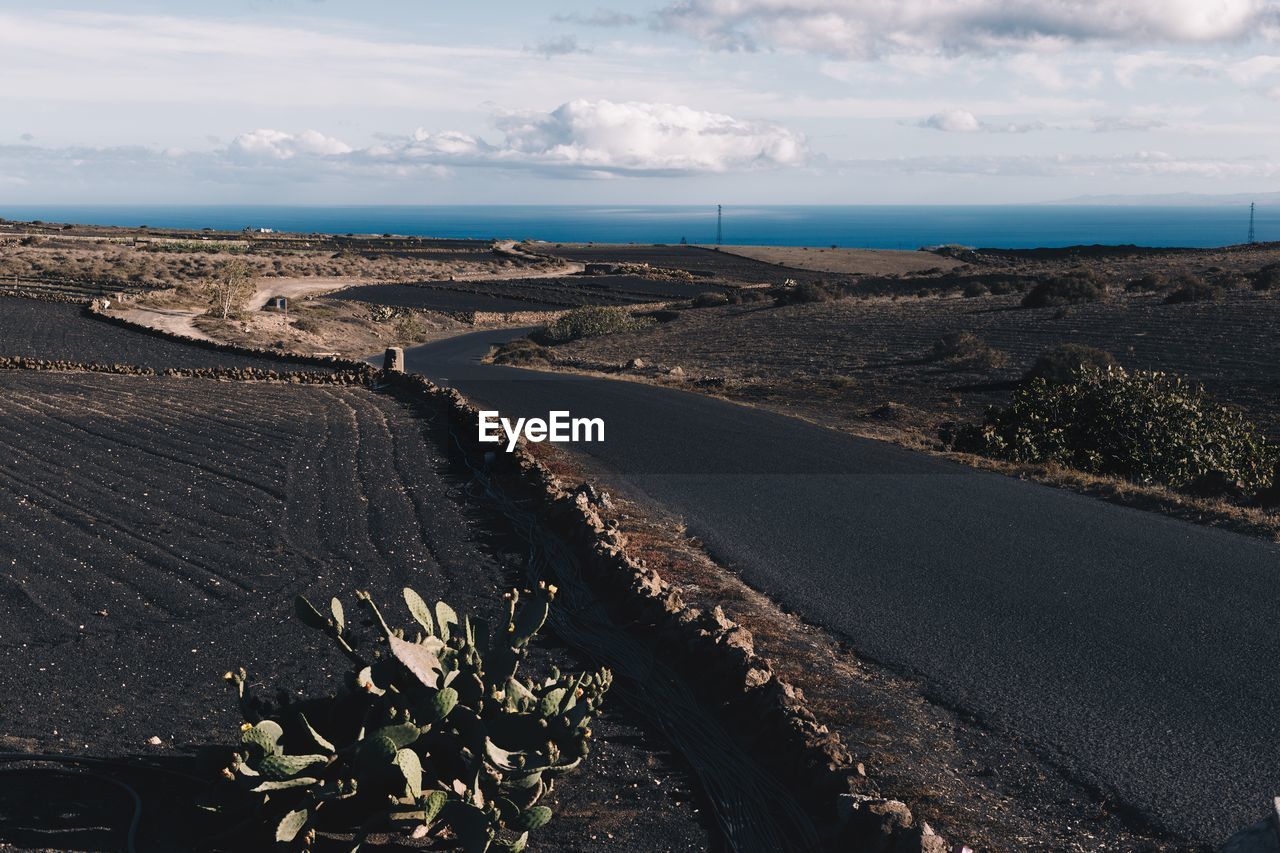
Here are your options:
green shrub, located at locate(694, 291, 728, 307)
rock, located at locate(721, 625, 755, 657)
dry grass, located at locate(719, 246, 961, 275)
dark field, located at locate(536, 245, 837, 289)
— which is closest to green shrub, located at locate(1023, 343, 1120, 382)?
rock, located at locate(721, 625, 755, 657)

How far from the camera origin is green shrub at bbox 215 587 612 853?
202 inches

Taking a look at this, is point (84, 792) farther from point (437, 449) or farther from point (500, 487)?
point (437, 449)

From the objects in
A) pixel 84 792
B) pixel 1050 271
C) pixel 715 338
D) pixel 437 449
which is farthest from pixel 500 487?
pixel 1050 271

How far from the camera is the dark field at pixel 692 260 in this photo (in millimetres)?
101781

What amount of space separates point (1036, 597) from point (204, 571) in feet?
25.8

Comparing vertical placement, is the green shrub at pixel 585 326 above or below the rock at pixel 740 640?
above

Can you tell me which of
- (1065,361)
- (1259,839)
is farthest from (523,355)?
(1259,839)

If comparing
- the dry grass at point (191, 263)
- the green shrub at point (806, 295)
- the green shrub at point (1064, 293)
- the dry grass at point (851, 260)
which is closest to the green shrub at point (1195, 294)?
the green shrub at point (1064, 293)

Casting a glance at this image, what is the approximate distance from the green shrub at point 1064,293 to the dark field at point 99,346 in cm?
2955

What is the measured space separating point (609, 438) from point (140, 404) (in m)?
9.19

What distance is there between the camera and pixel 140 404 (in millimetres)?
20797

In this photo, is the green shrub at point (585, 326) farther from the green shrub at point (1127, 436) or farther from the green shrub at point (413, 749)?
the green shrub at point (413, 749)

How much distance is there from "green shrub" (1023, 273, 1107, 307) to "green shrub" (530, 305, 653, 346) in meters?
19.3

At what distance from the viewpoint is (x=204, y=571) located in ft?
33.7
